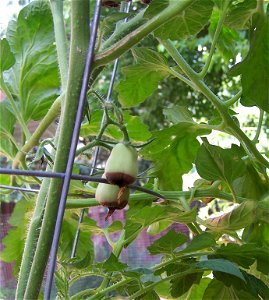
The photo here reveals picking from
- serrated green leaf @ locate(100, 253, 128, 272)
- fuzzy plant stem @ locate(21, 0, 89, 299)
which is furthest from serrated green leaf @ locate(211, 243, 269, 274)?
fuzzy plant stem @ locate(21, 0, 89, 299)

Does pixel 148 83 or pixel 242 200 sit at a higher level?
pixel 148 83

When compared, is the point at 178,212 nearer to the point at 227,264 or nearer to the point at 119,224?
the point at 227,264

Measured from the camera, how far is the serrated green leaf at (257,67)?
0.57m

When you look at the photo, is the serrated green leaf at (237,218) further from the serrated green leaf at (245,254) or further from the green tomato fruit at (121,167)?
the green tomato fruit at (121,167)

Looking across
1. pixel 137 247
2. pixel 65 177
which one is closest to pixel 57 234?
pixel 65 177

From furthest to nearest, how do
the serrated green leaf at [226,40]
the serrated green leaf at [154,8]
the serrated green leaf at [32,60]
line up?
the serrated green leaf at [226,40], the serrated green leaf at [32,60], the serrated green leaf at [154,8]

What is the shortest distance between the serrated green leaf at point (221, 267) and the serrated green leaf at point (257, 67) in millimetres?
194

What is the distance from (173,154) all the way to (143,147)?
90mm

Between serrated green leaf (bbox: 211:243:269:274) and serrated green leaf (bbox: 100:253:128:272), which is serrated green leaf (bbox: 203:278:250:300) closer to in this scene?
serrated green leaf (bbox: 211:243:269:274)

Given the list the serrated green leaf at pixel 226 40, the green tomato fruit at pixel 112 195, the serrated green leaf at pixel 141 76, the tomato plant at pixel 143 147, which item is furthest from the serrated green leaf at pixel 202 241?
the serrated green leaf at pixel 226 40

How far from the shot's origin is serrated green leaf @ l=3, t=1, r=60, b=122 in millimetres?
721

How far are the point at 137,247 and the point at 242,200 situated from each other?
0.82 meters

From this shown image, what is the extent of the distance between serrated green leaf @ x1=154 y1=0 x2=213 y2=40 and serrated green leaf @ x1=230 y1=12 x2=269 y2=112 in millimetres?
57

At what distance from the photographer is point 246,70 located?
588mm
